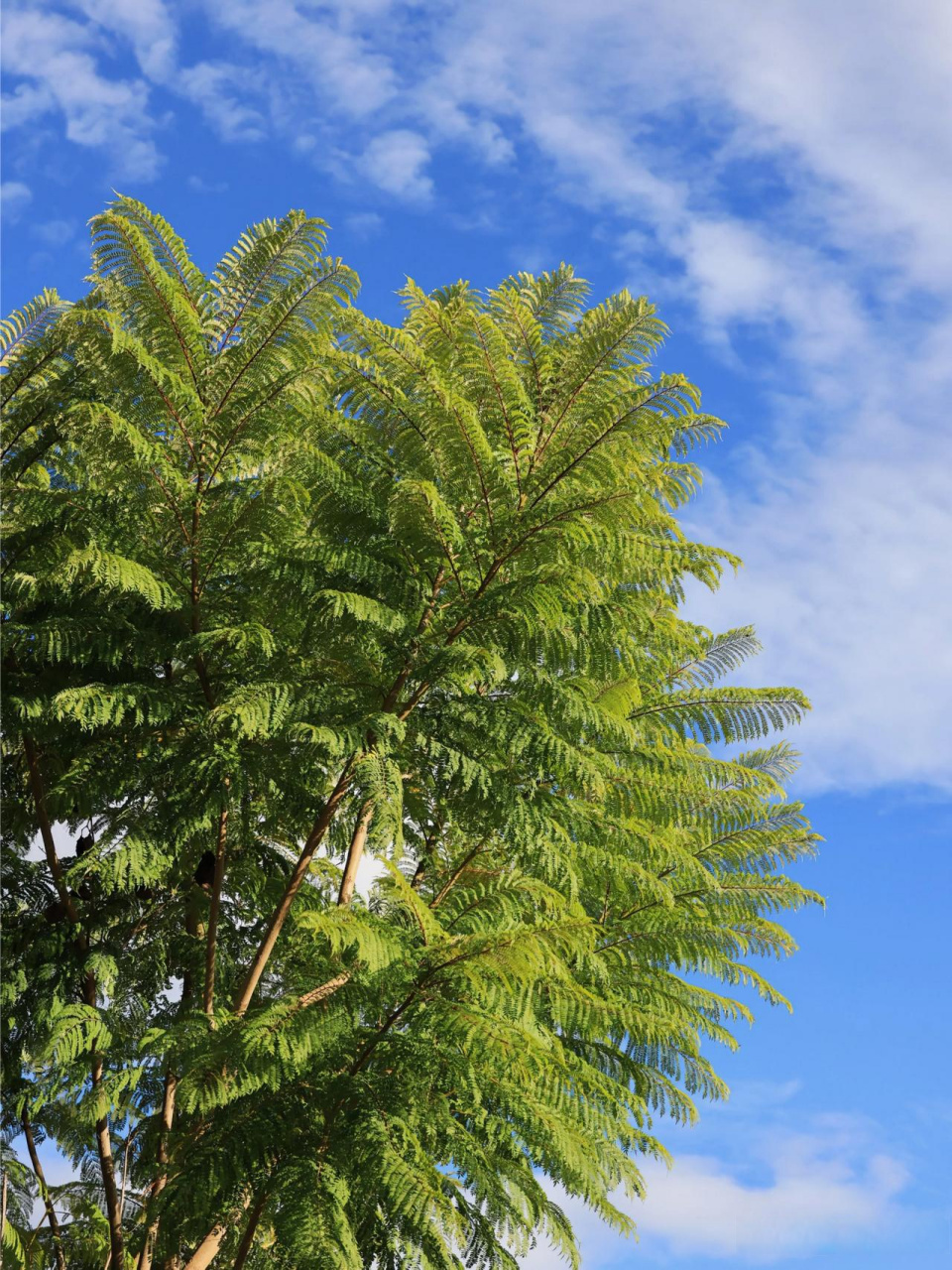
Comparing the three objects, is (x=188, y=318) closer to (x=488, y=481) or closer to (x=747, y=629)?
(x=488, y=481)

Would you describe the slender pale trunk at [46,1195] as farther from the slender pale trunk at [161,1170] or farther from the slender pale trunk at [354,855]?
the slender pale trunk at [354,855]

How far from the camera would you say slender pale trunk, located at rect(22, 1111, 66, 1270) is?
691cm

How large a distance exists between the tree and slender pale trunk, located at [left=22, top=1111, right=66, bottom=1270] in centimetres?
7

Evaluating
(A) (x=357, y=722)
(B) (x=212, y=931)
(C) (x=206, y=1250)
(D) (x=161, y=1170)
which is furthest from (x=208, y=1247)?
(A) (x=357, y=722)

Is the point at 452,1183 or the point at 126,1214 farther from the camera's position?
the point at 126,1214

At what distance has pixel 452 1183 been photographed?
5.39m

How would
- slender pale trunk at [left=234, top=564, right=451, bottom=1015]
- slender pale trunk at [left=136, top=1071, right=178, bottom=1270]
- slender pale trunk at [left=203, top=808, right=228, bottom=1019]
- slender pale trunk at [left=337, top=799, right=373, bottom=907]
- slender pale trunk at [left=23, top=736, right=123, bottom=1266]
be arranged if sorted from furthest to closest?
slender pale trunk at [left=337, top=799, right=373, bottom=907] → slender pale trunk at [left=23, top=736, right=123, bottom=1266] → slender pale trunk at [left=203, top=808, right=228, bottom=1019] → slender pale trunk at [left=234, top=564, right=451, bottom=1015] → slender pale trunk at [left=136, top=1071, right=178, bottom=1270]

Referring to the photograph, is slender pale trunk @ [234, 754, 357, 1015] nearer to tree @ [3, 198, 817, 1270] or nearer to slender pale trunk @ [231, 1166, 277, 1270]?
tree @ [3, 198, 817, 1270]

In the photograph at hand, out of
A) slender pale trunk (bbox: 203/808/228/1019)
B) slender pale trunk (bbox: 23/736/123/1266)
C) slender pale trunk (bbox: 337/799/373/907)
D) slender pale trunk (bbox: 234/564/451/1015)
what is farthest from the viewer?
slender pale trunk (bbox: 337/799/373/907)

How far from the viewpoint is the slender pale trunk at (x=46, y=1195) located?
6.91 metres

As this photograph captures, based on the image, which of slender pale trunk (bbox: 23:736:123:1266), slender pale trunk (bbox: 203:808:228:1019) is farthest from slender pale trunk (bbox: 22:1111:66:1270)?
slender pale trunk (bbox: 203:808:228:1019)

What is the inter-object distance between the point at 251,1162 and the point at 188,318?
338cm

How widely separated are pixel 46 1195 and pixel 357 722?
141 inches

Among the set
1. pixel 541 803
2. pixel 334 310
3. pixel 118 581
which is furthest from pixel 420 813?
pixel 334 310
